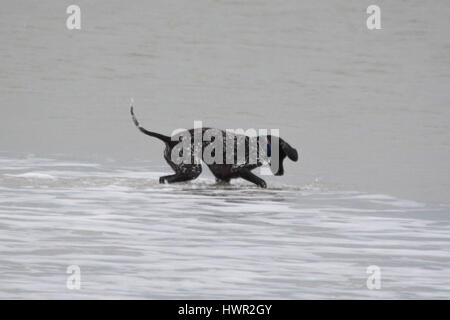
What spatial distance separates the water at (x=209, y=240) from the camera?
905 centimetres

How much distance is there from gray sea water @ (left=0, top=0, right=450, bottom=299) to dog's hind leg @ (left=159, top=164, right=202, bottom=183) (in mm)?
137

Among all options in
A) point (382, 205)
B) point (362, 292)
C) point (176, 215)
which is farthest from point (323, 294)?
point (382, 205)

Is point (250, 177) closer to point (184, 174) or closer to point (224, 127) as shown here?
point (184, 174)

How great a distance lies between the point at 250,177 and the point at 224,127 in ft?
15.6

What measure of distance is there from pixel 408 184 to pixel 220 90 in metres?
8.21

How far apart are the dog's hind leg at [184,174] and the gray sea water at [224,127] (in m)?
0.14

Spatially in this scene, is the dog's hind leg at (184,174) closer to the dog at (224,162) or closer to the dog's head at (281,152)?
the dog at (224,162)

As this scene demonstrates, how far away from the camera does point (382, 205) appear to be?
41.4ft

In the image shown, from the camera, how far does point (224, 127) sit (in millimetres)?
18266
